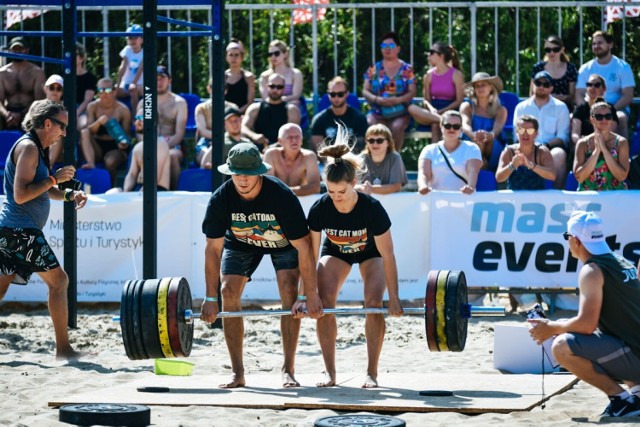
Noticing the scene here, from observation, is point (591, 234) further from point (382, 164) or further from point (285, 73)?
point (285, 73)

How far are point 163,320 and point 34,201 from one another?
2101mm

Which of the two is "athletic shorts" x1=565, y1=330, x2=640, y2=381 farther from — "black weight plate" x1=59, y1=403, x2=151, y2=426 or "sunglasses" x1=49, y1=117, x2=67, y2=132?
"sunglasses" x1=49, y1=117, x2=67, y2=132

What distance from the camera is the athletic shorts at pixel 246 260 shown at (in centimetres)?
831

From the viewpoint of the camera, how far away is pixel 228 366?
9.37 metres

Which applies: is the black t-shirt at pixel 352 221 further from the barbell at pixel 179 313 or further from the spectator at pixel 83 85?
the spectator at pixel 83 85

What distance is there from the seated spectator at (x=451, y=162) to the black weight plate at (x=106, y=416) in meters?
5.54

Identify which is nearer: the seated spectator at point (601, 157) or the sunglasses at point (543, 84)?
the seated spectator at point (601, 157)

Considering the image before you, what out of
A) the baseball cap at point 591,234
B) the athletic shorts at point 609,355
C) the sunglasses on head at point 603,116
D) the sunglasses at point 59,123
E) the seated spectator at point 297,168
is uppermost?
the sunglasses on head at point 603,116

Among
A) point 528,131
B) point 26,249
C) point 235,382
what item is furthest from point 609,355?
point 528,131

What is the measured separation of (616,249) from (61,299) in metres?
5.32

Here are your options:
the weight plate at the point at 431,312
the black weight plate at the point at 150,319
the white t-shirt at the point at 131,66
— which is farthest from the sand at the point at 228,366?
the white t-shirt at the point at 131,66

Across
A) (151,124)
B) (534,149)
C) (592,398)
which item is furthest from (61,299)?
(534,149)

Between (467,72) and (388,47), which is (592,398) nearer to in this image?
(388,47)

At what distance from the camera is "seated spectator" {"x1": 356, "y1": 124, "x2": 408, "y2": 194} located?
11.8 metres
